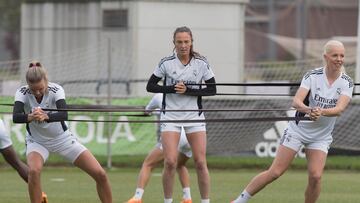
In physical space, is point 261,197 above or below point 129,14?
below

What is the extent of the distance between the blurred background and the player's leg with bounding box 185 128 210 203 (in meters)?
7.49

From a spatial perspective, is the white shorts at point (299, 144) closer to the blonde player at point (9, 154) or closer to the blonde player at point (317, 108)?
the blonde player at point (317, 108)

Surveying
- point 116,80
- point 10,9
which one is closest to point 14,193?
point 116,80

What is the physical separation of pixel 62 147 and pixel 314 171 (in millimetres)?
2802

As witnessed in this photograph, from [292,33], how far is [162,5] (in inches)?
1221

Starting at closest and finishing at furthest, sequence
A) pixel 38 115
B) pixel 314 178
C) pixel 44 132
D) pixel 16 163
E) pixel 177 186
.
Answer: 1. pixel 38 115
2. pixel 314 178
3. pixel 44 132
4. pixel 16 163
5. pixel 177 186

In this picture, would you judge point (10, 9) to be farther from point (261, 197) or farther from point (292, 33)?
point (261, 197)

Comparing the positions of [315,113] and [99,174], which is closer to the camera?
[315,113]

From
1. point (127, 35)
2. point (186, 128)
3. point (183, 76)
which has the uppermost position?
point (183, 76)

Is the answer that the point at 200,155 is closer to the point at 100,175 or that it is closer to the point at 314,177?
the point at 100,175

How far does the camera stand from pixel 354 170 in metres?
21.2

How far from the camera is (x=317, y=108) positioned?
1244cm

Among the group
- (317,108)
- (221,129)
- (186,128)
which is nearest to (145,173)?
(186,128)

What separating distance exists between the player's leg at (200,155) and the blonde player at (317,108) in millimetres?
902
